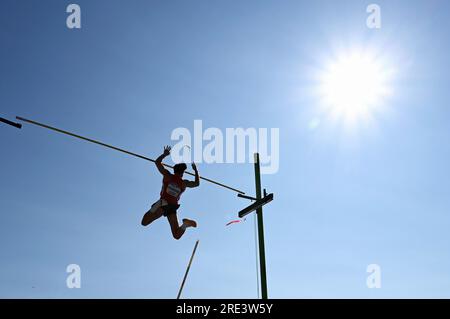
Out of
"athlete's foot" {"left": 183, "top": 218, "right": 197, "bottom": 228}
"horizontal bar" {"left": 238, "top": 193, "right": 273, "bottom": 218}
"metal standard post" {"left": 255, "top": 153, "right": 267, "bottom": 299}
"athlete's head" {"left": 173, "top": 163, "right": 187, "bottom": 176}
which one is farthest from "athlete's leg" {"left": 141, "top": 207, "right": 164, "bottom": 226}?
"metal standard post" {"left": 255, "top": 153, "right": 267, "bottom": 299}

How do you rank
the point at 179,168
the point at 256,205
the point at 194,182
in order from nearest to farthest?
1. the point at 179,168
2. the point at 194,182
3. the point at 256,205

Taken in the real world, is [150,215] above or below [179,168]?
below

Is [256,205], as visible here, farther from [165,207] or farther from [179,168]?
[165,207]

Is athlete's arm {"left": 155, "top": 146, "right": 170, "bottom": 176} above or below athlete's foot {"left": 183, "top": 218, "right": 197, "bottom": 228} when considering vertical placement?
above

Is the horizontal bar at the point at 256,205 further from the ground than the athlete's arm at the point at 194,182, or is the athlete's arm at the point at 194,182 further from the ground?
the athlete's arm at the point at 194,182

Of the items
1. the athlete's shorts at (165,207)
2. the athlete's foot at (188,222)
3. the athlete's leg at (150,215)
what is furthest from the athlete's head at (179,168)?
the athlete's foot at (188,222)

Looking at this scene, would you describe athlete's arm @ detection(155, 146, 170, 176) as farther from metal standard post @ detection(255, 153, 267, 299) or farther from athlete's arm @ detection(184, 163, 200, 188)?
metal standard post @ detection(255, 153, 267, 299)

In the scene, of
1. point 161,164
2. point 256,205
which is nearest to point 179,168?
point 161,164

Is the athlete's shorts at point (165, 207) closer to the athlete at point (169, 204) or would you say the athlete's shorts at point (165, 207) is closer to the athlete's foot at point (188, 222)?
the athlete at point (169, 204)
